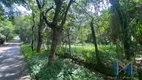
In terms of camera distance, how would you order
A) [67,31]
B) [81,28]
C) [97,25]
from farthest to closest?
[67,31], [81,28], [97,25]

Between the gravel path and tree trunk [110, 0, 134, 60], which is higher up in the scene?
tree trunk [110, 0, 134, 60]

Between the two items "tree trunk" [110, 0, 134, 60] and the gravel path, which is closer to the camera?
"tree trunk" [110, 0, 134, 60]

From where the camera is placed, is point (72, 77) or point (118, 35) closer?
point (72, 77)

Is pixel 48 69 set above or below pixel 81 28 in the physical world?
below

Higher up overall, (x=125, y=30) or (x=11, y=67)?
(x=125, y=30)

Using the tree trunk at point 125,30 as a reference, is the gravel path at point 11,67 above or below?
below

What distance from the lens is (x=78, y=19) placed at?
1544 centimetres

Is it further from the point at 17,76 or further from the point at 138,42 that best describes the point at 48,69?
the point at 138,42

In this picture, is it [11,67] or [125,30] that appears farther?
[11,67]

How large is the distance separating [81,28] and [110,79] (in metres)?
7.42

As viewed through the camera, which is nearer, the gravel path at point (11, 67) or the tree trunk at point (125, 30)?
the tree trunk at point (125, 30)

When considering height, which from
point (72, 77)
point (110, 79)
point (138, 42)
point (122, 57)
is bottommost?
point (110, 79)

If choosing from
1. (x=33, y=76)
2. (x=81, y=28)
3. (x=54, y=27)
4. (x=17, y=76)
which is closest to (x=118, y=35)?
(x=54, y=27)

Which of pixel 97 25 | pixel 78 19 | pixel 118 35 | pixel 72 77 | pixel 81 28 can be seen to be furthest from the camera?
pixel 81 28
